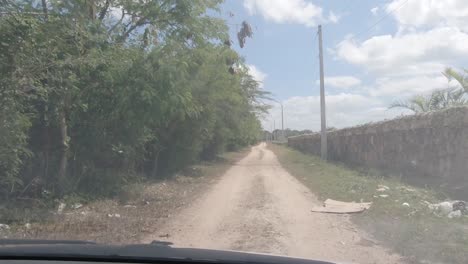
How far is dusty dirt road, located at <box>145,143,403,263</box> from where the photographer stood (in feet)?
27.0

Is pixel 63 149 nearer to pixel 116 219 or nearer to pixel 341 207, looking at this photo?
pixel 116 219

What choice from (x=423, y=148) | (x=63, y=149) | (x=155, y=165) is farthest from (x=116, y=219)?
(x=423, y=148)

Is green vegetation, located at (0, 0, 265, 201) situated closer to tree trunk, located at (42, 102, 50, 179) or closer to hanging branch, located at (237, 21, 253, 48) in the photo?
tree trunk, located at (42, 102, 50, 179)

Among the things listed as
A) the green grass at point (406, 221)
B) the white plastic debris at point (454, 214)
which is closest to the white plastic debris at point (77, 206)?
the green grass at point (406, 221)

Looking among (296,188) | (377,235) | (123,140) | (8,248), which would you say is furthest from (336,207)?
(8,248)

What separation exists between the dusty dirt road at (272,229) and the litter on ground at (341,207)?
33cm

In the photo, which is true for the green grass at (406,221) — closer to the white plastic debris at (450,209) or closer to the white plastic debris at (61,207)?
the white plastic debris at (450,209)

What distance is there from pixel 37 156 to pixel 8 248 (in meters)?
9.85

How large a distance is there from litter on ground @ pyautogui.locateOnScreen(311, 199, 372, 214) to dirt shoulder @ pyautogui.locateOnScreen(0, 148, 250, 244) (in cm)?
351

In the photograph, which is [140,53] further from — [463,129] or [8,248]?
[8,248]

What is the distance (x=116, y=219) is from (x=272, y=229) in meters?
3.38

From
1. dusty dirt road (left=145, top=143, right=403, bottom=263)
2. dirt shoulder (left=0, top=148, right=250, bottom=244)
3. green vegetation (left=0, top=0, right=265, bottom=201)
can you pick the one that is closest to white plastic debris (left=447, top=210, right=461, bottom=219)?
dusty dirt road (left=145, top=143, right=403, bottom=263)

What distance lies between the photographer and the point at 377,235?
9.38 metres

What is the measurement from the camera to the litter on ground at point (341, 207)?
12288 mm
